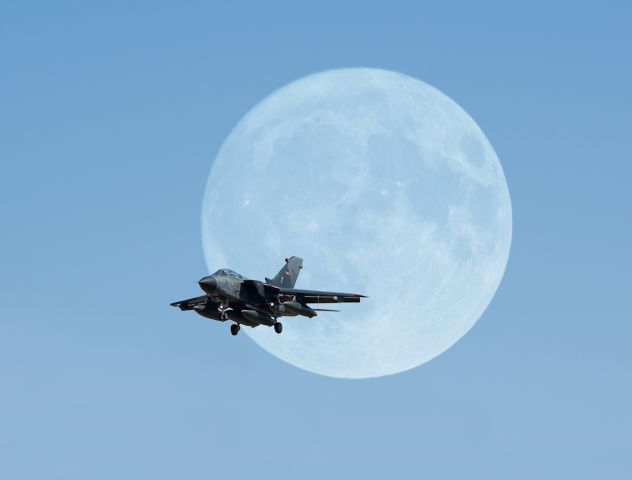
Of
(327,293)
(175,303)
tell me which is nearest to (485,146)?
(327,293)

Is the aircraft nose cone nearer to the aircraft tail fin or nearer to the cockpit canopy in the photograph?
the cockpit canopy

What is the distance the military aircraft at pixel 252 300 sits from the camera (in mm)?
124125

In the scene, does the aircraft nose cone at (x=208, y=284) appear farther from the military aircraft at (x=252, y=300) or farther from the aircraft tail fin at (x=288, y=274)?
the aircraft tail fin at (x=288, y=274)

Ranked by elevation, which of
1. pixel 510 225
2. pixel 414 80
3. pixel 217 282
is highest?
pixel 414 80

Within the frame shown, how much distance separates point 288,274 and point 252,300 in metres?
11.0

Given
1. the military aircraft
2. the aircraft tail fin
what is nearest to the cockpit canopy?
the military aircraft

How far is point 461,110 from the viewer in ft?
431

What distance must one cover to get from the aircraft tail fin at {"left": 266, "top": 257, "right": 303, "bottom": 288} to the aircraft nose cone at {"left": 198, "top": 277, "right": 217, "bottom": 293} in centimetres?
1151

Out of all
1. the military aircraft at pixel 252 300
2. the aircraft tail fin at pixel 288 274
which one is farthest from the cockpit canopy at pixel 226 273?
the aircraft tail fin at pixel 288 274

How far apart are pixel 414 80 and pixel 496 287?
1747 centimetres

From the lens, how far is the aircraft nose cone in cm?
12262

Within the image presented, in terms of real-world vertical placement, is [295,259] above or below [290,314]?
above

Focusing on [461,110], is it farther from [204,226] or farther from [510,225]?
[204,226]

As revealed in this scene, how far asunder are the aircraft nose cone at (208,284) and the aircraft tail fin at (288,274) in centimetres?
1151
